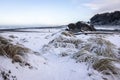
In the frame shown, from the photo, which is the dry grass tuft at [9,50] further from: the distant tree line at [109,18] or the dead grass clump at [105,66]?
the distant tree line at [109,18]

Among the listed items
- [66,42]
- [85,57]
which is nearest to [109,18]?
[66,42]

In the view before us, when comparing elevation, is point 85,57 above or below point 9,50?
below

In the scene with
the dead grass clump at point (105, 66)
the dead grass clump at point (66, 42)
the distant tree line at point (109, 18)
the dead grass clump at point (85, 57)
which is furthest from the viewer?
the distant tree line at point (109, 18)

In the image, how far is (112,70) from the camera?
538 centimetres

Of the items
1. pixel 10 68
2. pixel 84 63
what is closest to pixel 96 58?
pixel 84 63

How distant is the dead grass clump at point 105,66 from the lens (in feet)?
17.5

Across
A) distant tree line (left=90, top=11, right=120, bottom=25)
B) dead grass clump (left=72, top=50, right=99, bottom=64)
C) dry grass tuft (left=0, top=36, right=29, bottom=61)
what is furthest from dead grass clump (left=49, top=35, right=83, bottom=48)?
distant tree line (left=90, top=11, right=120, bottom=25)

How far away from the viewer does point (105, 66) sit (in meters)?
5.54

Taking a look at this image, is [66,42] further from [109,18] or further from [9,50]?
[109,18]

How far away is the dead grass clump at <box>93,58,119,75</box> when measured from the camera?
17.5ft

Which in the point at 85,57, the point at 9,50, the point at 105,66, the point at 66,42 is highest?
the point at 9,50

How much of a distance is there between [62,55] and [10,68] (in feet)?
8.99

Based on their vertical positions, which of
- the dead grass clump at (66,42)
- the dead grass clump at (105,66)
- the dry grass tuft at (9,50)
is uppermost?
the dry grass tuft at (9,50)

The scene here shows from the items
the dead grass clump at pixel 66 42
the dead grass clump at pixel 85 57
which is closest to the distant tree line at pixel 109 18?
the dead grass clump at pixel 66 42
